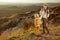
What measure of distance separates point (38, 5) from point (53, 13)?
0.46 m

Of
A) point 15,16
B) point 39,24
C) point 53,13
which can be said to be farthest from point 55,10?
point 15,16

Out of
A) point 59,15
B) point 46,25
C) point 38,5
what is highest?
point 38,5

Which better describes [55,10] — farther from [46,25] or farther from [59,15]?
[46,25]

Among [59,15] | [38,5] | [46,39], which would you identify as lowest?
[46,39]

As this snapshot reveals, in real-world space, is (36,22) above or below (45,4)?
below

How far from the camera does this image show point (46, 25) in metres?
3.30

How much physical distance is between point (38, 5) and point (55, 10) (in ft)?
1.59

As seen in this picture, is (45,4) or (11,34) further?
(45,4)

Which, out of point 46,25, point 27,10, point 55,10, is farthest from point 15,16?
point 55,10

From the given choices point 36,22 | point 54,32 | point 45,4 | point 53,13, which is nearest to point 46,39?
point 54,32

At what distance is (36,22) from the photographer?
3318mm

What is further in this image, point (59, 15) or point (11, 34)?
point (59, 15)

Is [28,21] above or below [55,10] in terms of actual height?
below

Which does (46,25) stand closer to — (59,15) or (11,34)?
(59,15)
